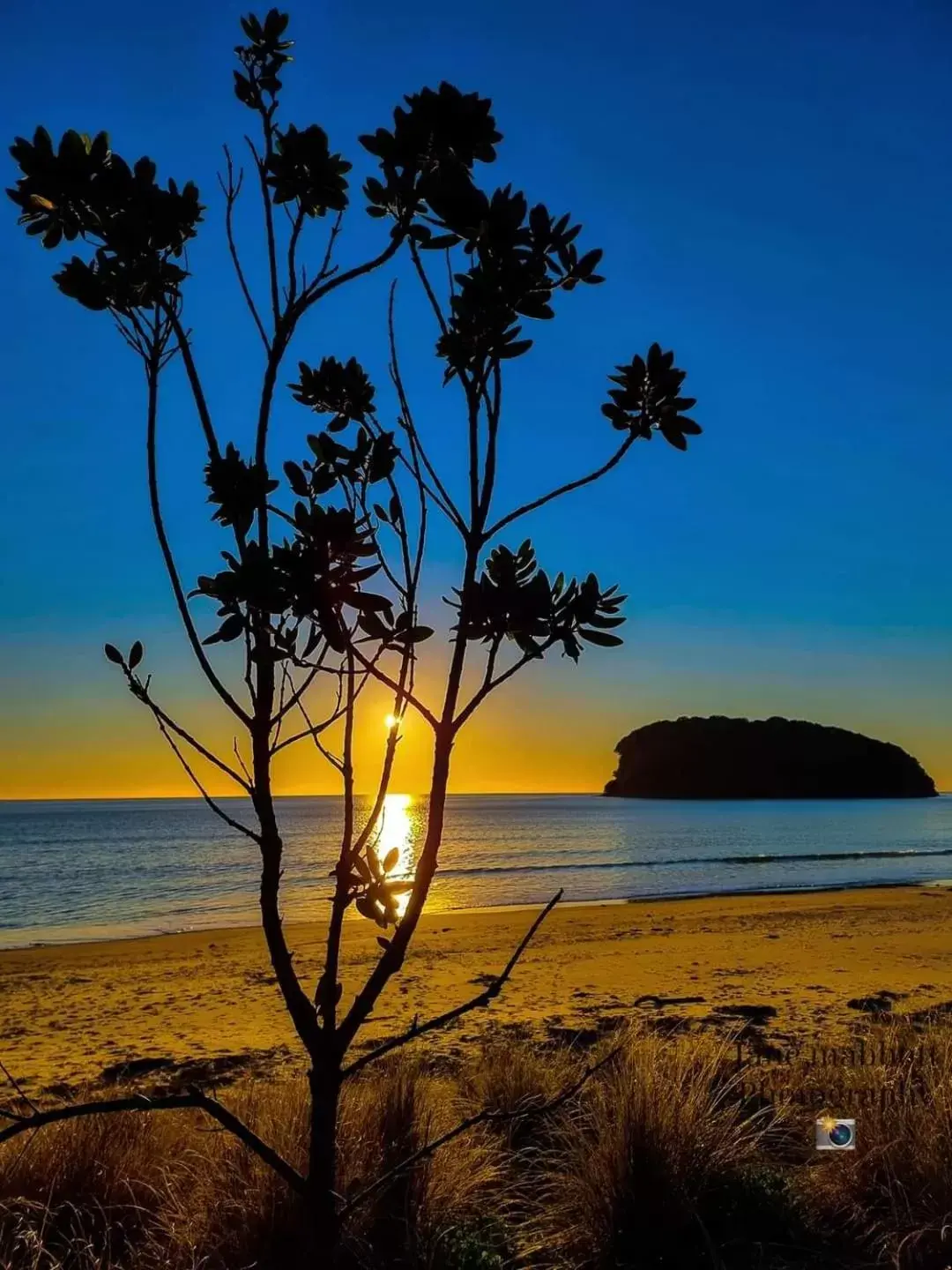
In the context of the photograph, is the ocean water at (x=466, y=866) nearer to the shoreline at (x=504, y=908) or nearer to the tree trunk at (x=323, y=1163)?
the shoreline at (x=504, y=908)

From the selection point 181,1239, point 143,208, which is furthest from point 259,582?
point 181,1239

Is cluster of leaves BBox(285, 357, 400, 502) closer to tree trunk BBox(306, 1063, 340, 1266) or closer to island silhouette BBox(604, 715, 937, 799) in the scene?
tree trunk BBox(306, 1063, 340, 1266)

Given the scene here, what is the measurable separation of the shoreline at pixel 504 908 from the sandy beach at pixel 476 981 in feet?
2.92

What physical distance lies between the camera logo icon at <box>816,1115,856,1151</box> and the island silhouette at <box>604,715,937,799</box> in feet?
554

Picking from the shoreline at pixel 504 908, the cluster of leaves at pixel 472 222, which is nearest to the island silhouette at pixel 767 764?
the shoreline at pixel 504 908

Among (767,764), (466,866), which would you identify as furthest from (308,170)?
(767,764)

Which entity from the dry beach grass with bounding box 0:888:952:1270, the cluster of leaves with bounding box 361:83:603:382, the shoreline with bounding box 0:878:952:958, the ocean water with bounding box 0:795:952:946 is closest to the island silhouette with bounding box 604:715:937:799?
the ocean water with bounding box 0:795:952:946

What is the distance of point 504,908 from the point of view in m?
26.8

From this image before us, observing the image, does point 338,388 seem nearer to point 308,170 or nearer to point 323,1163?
point 308,170

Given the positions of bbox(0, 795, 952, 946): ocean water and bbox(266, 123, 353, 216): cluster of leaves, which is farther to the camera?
bbox(0, 795, 952, 946): ocean water

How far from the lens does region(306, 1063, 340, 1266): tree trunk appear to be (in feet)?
9.64

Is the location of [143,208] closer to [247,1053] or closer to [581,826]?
[247,1053]

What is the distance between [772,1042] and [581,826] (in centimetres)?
7146

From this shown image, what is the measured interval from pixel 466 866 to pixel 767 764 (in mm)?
137260
